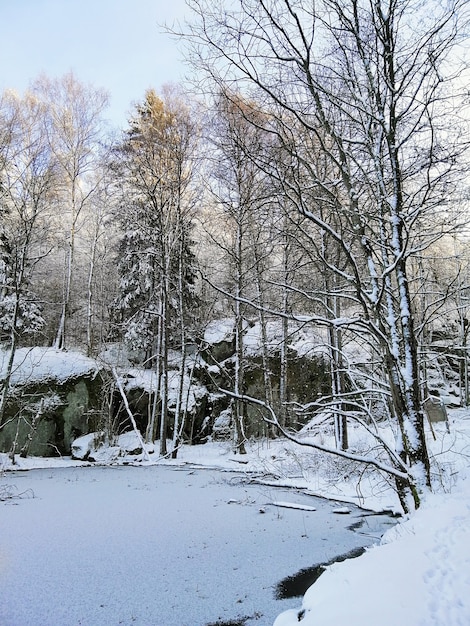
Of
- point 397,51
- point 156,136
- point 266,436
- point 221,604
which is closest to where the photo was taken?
point 221,604

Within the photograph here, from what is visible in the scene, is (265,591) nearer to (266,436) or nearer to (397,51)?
(397,51)

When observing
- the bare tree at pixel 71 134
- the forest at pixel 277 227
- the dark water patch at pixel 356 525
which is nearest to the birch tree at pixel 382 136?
the forest at pixel 277 227

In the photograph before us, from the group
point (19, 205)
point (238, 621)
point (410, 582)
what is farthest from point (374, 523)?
point (19, 205)

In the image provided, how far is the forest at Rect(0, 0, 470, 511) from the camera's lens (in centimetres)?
288

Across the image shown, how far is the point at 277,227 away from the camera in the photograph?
3.40 meters

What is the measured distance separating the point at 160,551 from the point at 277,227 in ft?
10.1

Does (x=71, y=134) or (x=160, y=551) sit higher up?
(x=71, y=134)

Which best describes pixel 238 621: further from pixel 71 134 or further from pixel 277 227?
pixel 71 134

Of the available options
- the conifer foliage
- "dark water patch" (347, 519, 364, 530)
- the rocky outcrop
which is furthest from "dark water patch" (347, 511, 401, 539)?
the rocky outcrop

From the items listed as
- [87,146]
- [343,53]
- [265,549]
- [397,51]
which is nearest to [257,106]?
[343,53]

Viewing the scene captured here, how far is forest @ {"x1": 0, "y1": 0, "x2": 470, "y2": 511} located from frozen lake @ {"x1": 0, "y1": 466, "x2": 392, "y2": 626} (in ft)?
3.62

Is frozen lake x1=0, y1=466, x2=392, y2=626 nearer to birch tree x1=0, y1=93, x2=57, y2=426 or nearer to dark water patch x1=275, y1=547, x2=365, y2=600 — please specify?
dark water patch x1=275, y1=547, x2=365, y2=600

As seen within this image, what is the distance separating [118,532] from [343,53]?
16.2ft

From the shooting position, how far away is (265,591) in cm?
278
